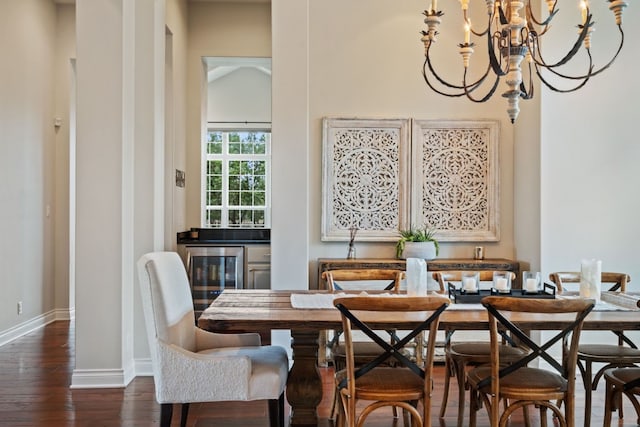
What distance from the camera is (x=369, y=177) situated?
4.33 meters

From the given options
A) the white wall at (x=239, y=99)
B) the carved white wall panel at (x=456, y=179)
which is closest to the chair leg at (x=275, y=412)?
the carved white wall panel at (x=456, y=179)

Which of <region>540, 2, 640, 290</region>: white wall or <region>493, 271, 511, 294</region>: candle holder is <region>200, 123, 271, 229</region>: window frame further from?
<region>493, 271, 511, 294</region>: candle holder

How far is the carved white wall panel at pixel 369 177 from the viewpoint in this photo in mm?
4309

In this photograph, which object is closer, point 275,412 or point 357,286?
point 275,412

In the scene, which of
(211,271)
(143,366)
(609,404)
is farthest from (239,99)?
(609,404)

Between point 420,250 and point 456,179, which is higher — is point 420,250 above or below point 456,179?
below

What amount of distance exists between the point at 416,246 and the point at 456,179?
2.44 feet

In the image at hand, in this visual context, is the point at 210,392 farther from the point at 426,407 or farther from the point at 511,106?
the point at 511,106

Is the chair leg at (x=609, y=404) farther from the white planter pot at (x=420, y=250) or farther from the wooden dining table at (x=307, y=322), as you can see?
the white planter pot at (x=420, y=250)

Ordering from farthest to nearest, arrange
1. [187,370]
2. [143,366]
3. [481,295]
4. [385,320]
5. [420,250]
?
[420,250], [143,366], [481,295], [187,370], [385,320]

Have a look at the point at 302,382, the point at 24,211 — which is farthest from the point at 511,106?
the point at 24,211

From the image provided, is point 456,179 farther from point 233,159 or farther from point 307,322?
point 233,159

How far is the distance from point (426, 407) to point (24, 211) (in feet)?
15.0

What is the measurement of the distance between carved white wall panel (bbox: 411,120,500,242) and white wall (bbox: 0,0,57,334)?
3.77 metres
